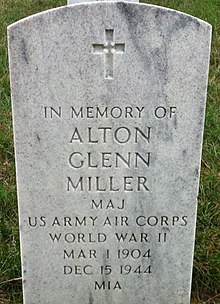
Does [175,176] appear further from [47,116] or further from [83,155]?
[47,116]

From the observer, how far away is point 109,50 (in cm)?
235

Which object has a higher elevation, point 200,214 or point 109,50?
point 109,50

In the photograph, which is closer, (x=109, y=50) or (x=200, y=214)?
(x=109, y=50)

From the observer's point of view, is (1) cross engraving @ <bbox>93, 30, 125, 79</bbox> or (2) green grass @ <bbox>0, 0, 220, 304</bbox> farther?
(2) green grass @ <bbox>0, 0, 220, 304</bbox>

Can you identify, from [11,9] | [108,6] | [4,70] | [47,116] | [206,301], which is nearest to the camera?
[108,6]

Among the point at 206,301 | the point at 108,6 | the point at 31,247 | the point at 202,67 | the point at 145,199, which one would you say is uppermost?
the point at 108,6

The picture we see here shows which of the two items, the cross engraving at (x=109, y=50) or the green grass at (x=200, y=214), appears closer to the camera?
the cross engraving at (x=109, y=50)

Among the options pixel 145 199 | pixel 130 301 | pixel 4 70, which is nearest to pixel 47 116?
pixel 145 199

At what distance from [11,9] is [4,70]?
306cm

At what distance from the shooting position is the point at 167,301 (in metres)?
2.86

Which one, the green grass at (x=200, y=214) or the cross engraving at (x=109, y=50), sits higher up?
the cross engraving at (x=109, y=50)

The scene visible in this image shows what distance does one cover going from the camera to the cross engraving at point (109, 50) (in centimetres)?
234

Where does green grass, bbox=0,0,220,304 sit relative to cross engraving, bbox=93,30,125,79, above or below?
below

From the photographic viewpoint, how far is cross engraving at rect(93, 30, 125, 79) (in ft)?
7.68
